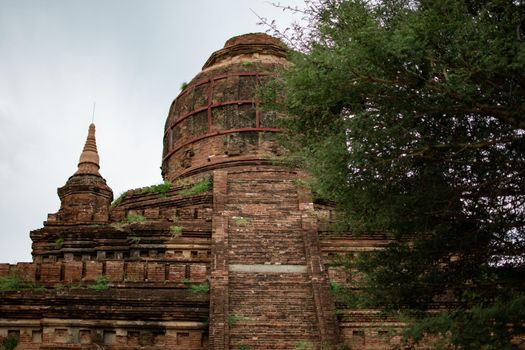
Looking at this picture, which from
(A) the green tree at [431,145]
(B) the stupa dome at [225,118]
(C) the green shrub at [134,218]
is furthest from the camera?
(B) the stupa dome at [225,118]

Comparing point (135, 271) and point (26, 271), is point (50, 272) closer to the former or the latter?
point (26, 271)

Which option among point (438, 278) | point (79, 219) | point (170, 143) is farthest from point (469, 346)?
point (170, 143)

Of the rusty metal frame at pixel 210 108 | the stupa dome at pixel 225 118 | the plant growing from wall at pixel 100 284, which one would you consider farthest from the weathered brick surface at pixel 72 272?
the rusty metal frame at pixel 210 108

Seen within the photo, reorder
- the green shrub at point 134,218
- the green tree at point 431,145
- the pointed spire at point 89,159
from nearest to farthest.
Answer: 1. the green tree at point 431,145
2. the green shrub at point 134,218
3. the pointed spire at point 89,159

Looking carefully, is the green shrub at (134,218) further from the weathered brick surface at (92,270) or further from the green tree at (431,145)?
the green tree at (431,145)

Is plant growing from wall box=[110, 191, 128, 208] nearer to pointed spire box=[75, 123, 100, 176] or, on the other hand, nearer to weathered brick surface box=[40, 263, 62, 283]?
pointed spire box=[75, 123, 100, 176]

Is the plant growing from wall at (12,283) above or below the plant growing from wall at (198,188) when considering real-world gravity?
below

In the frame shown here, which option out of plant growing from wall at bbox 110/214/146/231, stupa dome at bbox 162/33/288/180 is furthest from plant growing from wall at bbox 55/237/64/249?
stupa dome at bbox 162/33/288/180

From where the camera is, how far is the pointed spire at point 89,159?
59.8 ft

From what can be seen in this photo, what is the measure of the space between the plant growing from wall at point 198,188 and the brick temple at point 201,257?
0.04 metres

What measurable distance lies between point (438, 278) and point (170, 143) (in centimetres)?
1481

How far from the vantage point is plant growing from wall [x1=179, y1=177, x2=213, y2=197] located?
17328 millimetres

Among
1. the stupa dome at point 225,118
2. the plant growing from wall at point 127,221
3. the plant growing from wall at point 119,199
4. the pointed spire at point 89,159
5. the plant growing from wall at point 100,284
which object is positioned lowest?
the plant growing from wall at point 100,284

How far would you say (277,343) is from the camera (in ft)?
36.0
